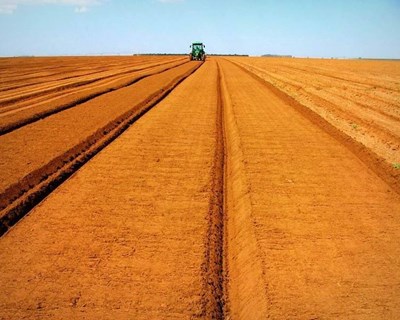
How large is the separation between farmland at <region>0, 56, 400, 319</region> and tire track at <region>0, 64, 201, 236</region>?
29 millimetres

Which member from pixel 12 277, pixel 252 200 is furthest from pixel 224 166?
pixel 12 277

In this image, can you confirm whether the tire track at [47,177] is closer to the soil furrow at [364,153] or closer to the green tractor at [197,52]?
the soil furrow at [364,153]

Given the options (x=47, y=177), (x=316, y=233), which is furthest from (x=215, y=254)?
(x=47, y=177)

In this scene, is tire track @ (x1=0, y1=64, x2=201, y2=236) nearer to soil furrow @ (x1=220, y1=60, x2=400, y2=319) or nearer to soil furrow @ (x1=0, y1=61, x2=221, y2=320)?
soil furrow @ (x1=0, y1=61, x2=221, y2=320)

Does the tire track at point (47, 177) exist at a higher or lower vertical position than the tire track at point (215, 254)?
higher

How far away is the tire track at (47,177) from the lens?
548 centimetres

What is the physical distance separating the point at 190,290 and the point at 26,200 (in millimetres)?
3237

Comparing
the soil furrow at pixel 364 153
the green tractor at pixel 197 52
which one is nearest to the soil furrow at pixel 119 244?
the soil furrow at pixel 364 153

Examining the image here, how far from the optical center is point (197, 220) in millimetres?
5297

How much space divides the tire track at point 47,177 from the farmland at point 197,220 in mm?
29

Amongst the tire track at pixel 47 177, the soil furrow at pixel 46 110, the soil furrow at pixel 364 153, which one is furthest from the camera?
the soil furrow at pixel 46 110

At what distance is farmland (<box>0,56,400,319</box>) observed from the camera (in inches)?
148

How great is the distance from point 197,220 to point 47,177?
3.05 metres

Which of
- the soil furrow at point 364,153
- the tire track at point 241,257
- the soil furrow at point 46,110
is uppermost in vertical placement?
the soil furrow at point 46,110
